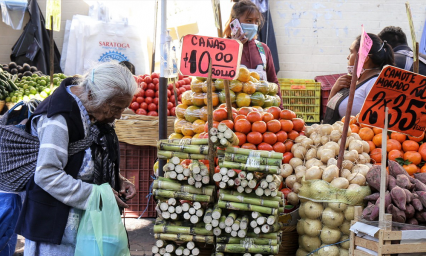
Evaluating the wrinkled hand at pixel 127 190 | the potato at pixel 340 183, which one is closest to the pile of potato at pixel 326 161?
the potato at pixel 340 183

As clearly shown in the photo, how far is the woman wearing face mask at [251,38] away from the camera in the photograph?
4078 mm

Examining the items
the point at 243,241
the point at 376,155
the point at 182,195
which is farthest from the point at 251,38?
the point at 243,241

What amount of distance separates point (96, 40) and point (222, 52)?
18.9 feet

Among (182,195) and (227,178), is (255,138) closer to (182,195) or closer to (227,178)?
(227,178)

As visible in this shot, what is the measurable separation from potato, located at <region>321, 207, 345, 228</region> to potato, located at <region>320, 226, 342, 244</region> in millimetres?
32

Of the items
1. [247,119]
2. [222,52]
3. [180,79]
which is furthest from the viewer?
[180,79]

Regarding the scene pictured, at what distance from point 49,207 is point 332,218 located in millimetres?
1687

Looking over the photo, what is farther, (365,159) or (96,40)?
(96,40)

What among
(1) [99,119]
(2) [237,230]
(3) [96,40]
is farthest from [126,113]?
(3) [96,40]

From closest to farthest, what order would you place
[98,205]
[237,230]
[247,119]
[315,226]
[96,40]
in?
[98,205] → [237,230] → [315,226] → [247,119] → [96,40]

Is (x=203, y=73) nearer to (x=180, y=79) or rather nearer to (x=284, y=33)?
(x=180, y=79)

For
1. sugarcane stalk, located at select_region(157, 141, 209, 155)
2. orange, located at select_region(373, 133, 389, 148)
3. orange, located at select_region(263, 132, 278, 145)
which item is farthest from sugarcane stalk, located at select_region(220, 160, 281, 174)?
orange, located at select_region(373, 133, 389, 148)

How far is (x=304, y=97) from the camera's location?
7.21 m

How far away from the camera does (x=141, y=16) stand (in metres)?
8.33
